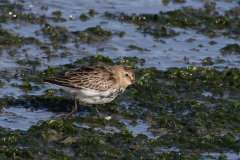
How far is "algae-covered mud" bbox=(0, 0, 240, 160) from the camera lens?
8.76 metres

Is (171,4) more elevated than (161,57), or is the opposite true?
(171,4)

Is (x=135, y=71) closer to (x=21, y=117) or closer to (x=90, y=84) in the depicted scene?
(x=90, y=84)

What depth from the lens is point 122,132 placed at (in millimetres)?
9297

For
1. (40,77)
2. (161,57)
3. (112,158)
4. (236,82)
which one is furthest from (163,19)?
(112,158)

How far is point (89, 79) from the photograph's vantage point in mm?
10148

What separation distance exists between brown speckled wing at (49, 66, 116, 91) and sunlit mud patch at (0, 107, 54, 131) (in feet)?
3.26

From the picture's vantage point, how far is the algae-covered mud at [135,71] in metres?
8.76

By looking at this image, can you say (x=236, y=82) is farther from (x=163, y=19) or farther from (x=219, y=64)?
(x=163, y=19)

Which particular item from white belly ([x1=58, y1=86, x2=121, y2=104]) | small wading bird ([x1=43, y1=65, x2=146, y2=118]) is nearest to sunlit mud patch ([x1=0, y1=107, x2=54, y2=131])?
small wading bird ([x1=43, y1=65, x2=146, y2=118])

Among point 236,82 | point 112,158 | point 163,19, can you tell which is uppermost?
point 163,19

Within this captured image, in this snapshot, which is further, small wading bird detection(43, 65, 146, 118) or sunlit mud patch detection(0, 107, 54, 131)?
small wading bird detection(43, 65, 146, 118)

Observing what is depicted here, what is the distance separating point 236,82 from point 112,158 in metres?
6.08

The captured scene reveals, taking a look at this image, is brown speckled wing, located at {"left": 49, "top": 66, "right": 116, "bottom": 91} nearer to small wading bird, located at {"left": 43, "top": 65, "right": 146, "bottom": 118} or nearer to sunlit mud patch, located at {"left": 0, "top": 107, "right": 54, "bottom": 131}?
small wading bird, located at {"left": 43, "top": 65, "right": 146, "bottom": 118}

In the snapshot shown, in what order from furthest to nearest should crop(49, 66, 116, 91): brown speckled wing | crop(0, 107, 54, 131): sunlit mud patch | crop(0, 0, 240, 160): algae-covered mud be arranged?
1. crop(49, 66, 116, 91): brown speckled wing
2. crop(0, 107, 54, 131): sunlit mud patch
3. crop(0, 0, 240, 160): algae-covered mud
